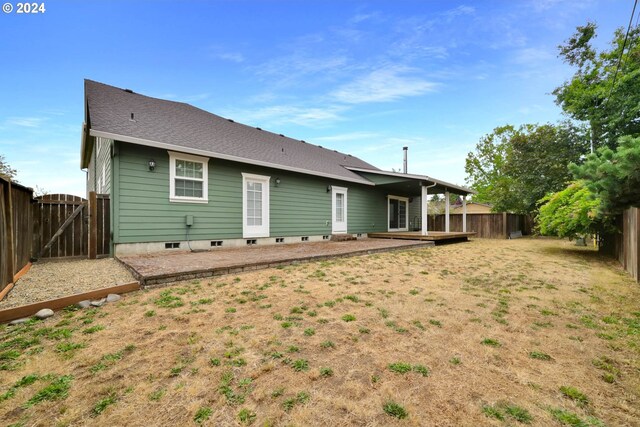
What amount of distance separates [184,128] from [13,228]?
5.50 meters

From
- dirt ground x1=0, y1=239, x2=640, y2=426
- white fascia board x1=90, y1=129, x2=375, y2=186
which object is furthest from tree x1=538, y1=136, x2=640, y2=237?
white fascia board x1=90, y1=129, x2=375, y2=186

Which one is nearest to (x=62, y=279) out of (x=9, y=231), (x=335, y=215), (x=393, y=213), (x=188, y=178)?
(x=9, y=231)

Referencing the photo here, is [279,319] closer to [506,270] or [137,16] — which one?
[506,270]

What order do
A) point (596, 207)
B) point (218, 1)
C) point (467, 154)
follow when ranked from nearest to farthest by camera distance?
point (596, 207)
point (218, 1)
point (467, 154)

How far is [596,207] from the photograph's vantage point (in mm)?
7129

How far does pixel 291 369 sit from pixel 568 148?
23598mm

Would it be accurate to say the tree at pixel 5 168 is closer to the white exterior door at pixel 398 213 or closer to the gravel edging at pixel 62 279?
the gravel edging at pixel 62 279

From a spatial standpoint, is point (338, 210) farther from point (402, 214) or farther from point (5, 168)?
point (5, 168)

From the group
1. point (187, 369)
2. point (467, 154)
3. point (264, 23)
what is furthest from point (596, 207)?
point (467, 154)

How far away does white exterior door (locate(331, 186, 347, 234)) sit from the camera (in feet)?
39.5

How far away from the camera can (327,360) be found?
221cm

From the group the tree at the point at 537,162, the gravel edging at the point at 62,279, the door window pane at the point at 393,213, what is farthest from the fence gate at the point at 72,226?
the tree at the point at 537,162

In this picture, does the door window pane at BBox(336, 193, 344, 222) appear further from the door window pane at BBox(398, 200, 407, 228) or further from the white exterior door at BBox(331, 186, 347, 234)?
the door window pane at BBox(398, 200, 407, 228)

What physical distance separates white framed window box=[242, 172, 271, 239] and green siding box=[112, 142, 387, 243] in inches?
7.1
